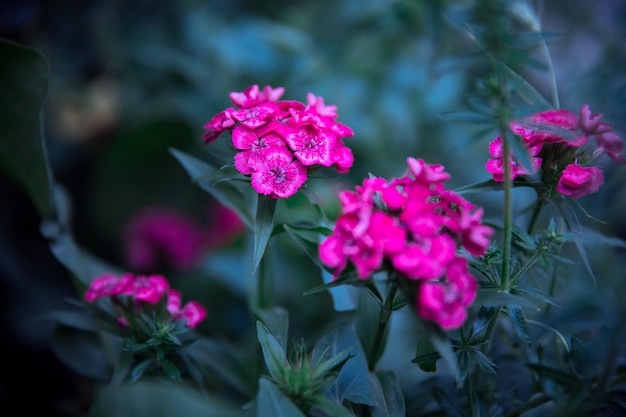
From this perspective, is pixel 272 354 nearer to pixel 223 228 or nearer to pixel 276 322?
pixel 276 322

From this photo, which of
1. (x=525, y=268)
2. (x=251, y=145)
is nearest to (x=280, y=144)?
(x=251, y=145)

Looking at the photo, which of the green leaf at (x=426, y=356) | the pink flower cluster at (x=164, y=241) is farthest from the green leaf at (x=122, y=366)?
the pink flower cluster at (x=164, y=241)

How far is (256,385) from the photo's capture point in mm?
975

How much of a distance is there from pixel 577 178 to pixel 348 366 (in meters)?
0.39

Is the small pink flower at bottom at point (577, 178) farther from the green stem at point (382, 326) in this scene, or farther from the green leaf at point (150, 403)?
the green leaf at point (150, 403)

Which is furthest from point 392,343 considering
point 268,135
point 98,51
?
point 98,51

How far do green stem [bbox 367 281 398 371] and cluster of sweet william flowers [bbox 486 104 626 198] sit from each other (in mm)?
213

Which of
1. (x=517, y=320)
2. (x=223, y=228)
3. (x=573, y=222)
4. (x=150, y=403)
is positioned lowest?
(x=223, y=228)

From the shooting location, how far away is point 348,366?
786 mm

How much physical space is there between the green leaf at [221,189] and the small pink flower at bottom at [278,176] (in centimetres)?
18

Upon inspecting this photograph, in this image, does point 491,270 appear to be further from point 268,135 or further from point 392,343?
point 392,343

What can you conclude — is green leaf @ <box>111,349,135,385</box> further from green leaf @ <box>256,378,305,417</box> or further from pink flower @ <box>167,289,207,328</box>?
green leaf @ <box>256,378,305,417</box>

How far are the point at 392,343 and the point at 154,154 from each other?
95 centimetres

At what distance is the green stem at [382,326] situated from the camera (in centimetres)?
71
